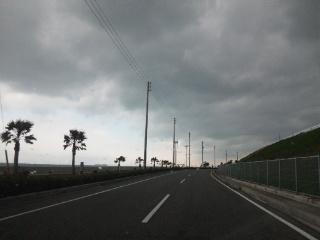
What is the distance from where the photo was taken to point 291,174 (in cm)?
1312

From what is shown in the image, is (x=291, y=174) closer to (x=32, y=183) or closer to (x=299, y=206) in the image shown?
(x=299, y=206)

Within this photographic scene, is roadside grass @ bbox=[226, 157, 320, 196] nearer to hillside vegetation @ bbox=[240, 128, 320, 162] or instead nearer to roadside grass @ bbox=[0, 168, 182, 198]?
roadside grass @ bbox=[0, 168, 182, 198]

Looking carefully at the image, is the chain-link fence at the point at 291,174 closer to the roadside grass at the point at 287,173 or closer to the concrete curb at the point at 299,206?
the roadside grass at the point at 287,173

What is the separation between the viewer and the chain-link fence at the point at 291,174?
1105 cm

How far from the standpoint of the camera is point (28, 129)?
36469 mm

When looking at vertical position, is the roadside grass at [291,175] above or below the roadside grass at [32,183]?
above

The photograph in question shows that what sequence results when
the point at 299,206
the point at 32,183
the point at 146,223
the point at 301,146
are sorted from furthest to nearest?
1. the point at 301,146
2. the point at 32,183
3. the point at 299,206
4. the point at 146,223

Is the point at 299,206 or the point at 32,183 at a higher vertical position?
the point at 32,183

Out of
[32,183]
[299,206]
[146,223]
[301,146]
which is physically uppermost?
[301,146]

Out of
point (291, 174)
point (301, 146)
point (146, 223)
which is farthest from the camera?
point (301, 146)

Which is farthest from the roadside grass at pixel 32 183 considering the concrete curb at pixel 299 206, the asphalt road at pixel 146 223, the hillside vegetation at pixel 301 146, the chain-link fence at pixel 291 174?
the hillside vegetation at pixel 301 146

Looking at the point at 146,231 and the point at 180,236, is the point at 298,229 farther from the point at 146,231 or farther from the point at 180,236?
the point at 146,231

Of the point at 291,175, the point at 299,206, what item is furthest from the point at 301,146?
the point at 299,206

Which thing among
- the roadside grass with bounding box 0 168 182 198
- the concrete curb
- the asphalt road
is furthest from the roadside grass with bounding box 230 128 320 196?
the roadside grass with bounding box 0 168 182 198
